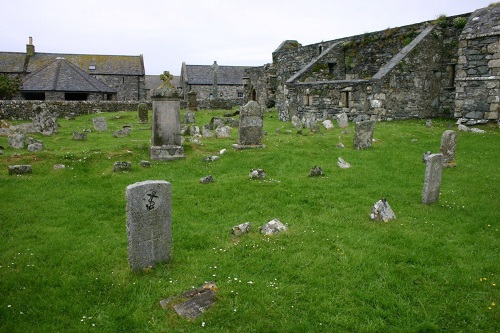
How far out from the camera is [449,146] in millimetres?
10750

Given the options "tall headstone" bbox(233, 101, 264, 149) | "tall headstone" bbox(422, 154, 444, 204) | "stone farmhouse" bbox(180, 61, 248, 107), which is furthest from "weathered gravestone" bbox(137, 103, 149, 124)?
"stone farmhouse" bbox(180, 61, 248, 107)

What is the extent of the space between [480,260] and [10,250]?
24.1ft

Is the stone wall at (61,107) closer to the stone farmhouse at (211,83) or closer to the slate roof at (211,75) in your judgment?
the stone farmhouse at (211,83)

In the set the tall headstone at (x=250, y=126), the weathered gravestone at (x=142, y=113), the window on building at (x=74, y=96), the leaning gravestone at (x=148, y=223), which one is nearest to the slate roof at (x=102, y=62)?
the window on building at (x=74, y=96)

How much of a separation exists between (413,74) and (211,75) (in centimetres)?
4155

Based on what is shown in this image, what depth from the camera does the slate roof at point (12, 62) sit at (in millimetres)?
45062

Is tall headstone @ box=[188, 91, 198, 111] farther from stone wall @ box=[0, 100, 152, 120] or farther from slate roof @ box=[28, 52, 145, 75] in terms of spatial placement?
A: slate roof @ box=[28, 52, 145, 75]

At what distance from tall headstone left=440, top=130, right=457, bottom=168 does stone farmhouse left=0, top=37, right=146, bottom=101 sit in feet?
112

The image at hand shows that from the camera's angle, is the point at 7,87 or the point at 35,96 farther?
the point at 35,96

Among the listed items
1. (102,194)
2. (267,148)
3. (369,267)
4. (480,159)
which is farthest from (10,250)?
(480,159)

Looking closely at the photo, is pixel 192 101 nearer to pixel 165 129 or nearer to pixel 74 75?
pixel 74 75

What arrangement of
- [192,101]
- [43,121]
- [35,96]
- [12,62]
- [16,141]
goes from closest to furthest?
[16,141] < [43,121] < [192,101] < [35,96] < [12,62]

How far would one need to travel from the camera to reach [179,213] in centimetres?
788

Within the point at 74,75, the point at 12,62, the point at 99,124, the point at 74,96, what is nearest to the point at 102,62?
the point at 12,62
